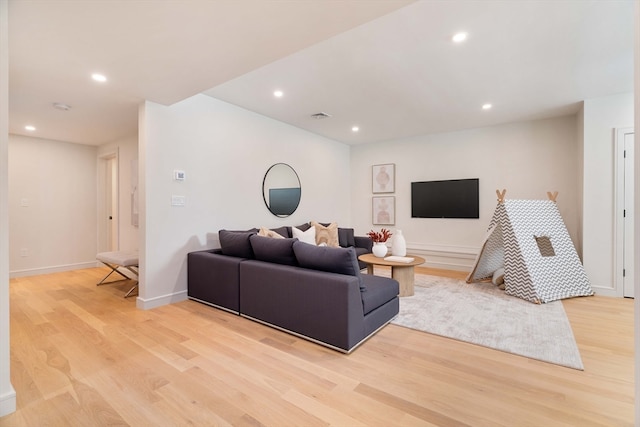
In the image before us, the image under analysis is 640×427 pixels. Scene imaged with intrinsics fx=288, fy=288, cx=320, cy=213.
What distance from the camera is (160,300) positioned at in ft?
11.3

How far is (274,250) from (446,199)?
399 cm

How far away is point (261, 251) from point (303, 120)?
272cm

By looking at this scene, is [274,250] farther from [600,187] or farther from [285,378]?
[600,187]

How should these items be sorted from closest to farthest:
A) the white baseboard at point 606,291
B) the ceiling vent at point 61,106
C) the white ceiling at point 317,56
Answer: the white ceiling at point 317,56, the ceiling vent at point 61,106, the white baseboard at point 606,291

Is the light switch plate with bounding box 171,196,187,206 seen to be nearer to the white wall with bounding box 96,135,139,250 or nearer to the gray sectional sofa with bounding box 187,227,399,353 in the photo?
the gray sectional sofa with bounding box 187,227,399,353

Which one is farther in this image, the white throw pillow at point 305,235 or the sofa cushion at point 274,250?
the white throw pillow at point 305,235

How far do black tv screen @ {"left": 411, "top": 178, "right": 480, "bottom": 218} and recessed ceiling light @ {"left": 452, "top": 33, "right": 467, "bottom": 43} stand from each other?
3.36m

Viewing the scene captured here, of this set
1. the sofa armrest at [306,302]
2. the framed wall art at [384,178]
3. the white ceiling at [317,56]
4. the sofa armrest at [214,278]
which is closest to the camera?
the white ceiling at [317,56]

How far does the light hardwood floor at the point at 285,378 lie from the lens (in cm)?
161

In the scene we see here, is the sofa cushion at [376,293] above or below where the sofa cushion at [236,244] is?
below

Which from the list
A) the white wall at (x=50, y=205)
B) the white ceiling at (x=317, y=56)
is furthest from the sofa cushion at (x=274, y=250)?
the white wall at (x=50, y=205)

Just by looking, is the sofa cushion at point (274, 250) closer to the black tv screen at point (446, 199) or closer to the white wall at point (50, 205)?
the black tv screen at point (446, 199)

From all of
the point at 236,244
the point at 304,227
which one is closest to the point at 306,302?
the point at 236,244

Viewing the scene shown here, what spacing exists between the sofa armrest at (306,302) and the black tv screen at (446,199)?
152 inches
